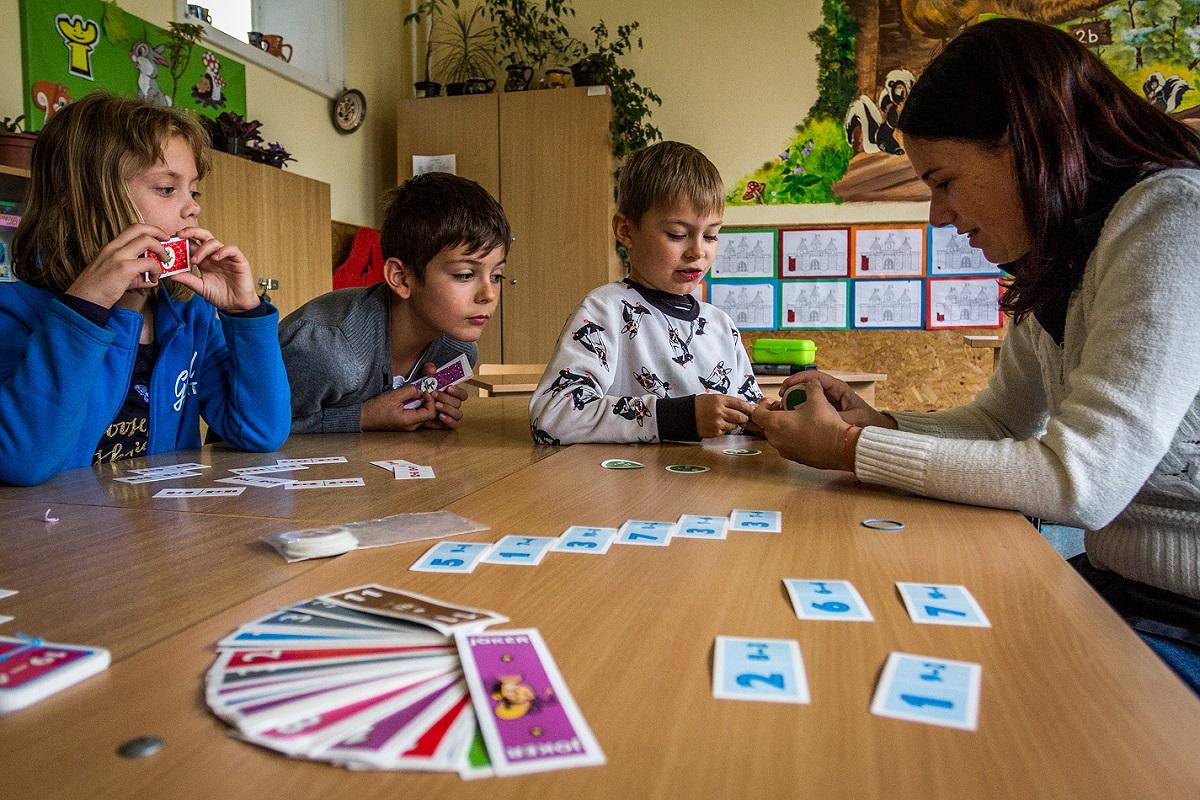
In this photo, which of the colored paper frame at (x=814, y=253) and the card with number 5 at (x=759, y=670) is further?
the colored paper frame at (x=814, y=253)

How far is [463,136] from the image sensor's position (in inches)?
188

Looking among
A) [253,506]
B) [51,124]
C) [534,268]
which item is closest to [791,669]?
[253,506]

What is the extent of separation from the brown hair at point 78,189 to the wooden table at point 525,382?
52.4 inches

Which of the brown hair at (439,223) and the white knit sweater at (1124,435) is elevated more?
the brown hair at (439,223)

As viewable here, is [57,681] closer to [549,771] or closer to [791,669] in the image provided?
[549,771]

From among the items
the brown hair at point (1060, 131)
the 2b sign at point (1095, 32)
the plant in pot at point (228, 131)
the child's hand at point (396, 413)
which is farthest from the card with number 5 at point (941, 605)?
the 2b sign at point (1095, 32)

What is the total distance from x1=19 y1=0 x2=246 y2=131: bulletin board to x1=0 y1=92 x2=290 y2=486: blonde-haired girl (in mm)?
1443

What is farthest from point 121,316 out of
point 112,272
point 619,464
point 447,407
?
point 619,464

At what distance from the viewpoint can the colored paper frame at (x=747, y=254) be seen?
187 inches

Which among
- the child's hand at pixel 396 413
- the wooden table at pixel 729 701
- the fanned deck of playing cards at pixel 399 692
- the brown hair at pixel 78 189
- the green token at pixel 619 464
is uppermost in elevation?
the brown hair at pixel 78 189

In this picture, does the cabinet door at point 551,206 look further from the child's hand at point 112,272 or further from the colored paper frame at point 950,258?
the child's hand at point 112,272

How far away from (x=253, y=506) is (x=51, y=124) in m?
0.90

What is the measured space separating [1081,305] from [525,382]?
94.5 inches

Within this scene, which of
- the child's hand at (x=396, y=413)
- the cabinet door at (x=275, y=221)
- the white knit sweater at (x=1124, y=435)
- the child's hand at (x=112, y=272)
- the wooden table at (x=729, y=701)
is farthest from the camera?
the cabinet door at (x=275, y=221)
